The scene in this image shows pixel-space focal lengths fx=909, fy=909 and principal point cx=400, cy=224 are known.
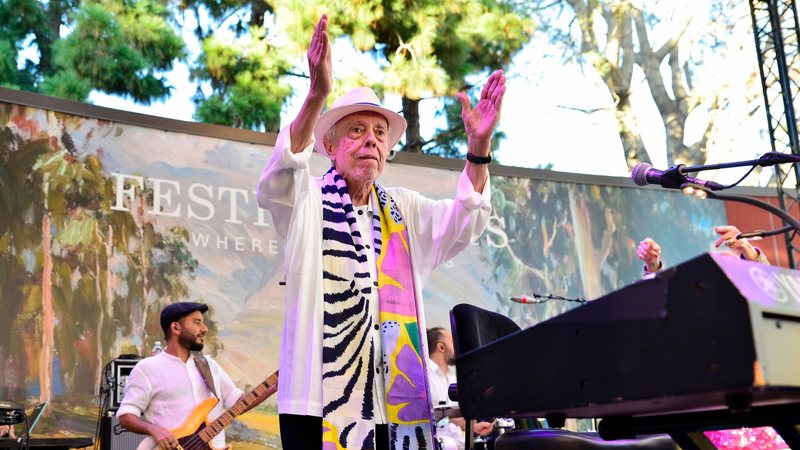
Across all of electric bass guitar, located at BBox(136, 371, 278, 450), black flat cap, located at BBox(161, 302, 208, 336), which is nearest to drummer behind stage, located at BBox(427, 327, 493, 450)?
electric bass guitar, located at BBox(136, 371, 278, 450)

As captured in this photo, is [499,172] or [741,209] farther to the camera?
[741,209]

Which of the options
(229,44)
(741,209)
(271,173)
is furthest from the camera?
(229,44)

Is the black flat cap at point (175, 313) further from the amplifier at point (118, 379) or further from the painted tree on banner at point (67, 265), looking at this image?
the painted tree on banner at point (67, 265)

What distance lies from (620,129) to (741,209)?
670cm

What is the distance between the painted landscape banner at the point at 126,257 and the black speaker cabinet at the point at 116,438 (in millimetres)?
634

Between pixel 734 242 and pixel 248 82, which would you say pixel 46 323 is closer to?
pixel 734 242

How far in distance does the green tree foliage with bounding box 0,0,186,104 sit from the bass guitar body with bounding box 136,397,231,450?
6.20 m

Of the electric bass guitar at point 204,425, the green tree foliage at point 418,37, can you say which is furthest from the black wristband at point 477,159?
the green tree foliage at point 418,37

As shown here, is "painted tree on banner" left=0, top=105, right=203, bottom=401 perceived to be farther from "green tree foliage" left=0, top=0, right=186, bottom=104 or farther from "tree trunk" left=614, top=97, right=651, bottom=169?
"tree trunk" left=614, top=97, right=651, bottom=169

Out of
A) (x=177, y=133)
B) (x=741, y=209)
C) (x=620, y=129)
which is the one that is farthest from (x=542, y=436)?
(x=620, y=129)

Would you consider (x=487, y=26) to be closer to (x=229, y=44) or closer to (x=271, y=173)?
(x=229, y=44)

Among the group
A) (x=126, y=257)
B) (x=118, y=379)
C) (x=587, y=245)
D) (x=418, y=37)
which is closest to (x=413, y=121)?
(x=418, y=37)

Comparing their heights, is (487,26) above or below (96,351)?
above

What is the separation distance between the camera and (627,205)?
1006 centimetres
